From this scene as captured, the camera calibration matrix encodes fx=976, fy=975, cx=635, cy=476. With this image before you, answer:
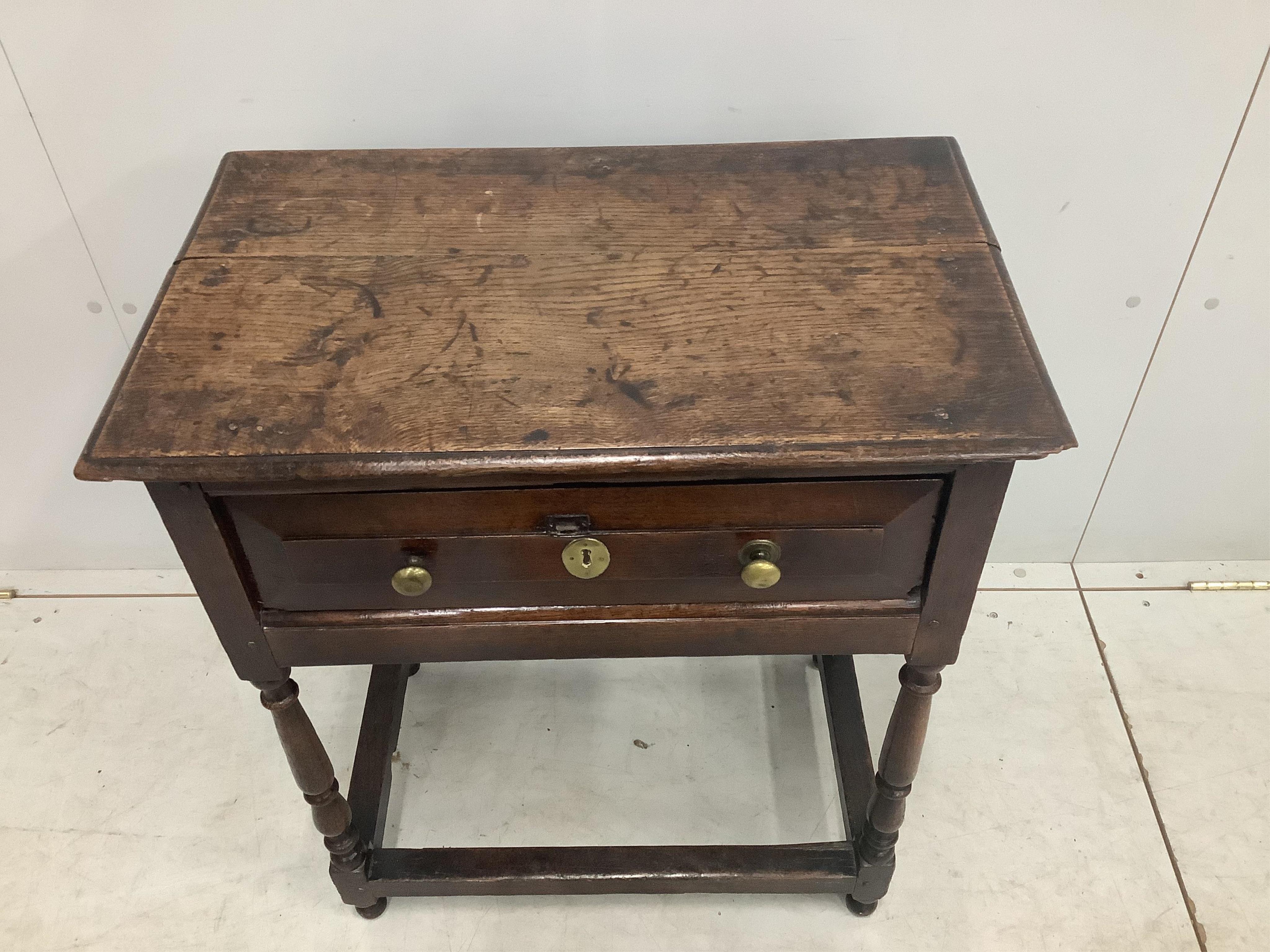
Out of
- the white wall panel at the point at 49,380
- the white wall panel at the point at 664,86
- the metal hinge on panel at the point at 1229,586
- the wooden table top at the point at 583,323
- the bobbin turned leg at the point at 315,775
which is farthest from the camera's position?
the metal hinge on panel at the point at 1229,586

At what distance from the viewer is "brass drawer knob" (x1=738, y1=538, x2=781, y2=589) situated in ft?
2.90

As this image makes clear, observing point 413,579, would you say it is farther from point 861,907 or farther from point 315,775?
point 861,907

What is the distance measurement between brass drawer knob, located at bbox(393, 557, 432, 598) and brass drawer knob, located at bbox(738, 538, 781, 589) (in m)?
0.29

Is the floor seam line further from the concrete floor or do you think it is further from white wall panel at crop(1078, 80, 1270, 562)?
white wall panel at crop(1078, 80, 1270, 562)

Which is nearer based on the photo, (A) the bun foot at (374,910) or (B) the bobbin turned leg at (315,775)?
(B) the bobbin turned leg at (315,775)

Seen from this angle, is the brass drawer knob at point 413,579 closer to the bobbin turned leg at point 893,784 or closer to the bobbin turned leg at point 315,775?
the bobbin turned leg at point 315,775

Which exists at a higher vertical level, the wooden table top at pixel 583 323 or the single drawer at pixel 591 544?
the wooden table top at pixel 583 323

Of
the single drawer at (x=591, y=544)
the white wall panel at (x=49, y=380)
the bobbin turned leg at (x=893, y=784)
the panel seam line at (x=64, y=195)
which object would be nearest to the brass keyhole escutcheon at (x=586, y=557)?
the single drawer at (x=591, y=544)

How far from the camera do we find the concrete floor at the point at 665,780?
1.33 metres

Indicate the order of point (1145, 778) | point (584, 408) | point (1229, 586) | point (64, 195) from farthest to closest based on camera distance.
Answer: point (1229, 586) → point (1145, 778) → point (64, 195) → point (584, 408)

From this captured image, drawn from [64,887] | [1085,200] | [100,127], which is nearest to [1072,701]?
[1085,200]

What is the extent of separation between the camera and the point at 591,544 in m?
0.89

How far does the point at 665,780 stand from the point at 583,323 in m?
0.83

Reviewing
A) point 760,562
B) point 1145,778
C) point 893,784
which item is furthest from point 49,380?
point 1145,778
